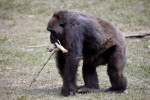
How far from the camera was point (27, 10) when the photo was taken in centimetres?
1591

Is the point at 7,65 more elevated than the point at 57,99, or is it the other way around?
the point at 57,99

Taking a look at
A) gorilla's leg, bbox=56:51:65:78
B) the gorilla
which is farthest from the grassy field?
gorilla's leg, bbox=56:51:65:78

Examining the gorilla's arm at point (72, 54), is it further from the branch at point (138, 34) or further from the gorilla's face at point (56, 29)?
the branch at point (138, 34)

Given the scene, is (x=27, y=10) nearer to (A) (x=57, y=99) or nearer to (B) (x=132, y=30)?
(B) (x=132, y=30)

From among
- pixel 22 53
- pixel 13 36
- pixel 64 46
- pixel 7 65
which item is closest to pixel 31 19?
pixel 13 36

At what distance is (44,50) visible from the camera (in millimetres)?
10992

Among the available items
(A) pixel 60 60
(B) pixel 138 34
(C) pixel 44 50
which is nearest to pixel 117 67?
(A) pixel 60 60

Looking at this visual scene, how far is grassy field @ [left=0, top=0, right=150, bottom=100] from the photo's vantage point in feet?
22.1

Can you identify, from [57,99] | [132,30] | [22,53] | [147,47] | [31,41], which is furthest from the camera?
[132,30]

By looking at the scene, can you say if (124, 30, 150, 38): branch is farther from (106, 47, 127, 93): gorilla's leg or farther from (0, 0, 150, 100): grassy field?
(106, 47, 127, 93): gorilla's leg

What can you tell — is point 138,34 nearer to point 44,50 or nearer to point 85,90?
point 44,50

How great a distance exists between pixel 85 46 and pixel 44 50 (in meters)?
4.59

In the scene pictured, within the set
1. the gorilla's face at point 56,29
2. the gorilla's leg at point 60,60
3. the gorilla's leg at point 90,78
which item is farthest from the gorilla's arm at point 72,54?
the gorilla's leg at point 90,78

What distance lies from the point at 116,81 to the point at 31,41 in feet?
20.6
